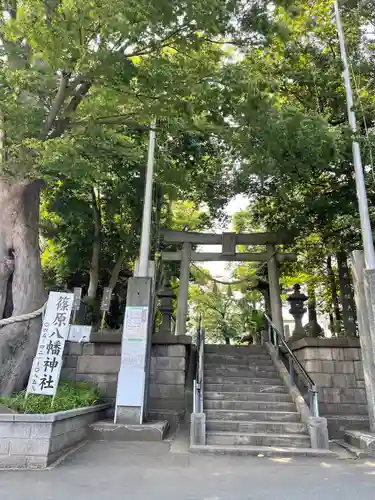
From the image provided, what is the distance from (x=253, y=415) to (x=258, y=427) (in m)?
0.43

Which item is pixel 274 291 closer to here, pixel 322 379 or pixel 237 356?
pixel 237 356

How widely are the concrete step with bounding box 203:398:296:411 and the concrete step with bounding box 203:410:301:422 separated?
29 centimetres

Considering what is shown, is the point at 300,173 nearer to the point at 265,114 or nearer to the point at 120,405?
the point at 265,114

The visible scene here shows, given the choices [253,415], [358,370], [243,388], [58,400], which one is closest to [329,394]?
[358,370]

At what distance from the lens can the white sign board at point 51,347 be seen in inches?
225

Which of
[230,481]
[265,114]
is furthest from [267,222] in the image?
[230,481]

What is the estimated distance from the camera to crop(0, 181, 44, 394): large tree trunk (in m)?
6.41

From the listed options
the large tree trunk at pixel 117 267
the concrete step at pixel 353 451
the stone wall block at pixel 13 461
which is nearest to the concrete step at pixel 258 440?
the concrete step at pixel 353 451

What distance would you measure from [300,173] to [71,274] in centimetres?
825

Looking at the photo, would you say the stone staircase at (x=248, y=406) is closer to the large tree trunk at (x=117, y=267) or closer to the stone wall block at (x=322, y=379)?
the stone wall block at (x=322, y=379)

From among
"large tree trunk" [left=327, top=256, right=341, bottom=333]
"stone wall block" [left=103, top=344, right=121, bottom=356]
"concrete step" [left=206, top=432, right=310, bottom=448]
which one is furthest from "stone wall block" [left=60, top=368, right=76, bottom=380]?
"large tree trunk" [left=327, top=256, right=341, bottom=333]

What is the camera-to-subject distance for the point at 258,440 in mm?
6098

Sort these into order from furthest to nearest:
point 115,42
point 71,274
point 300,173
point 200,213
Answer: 1. point 200,213
2. point 71,274
3. point 300,173
4. point 115,42

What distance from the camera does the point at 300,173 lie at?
8.62 meters
